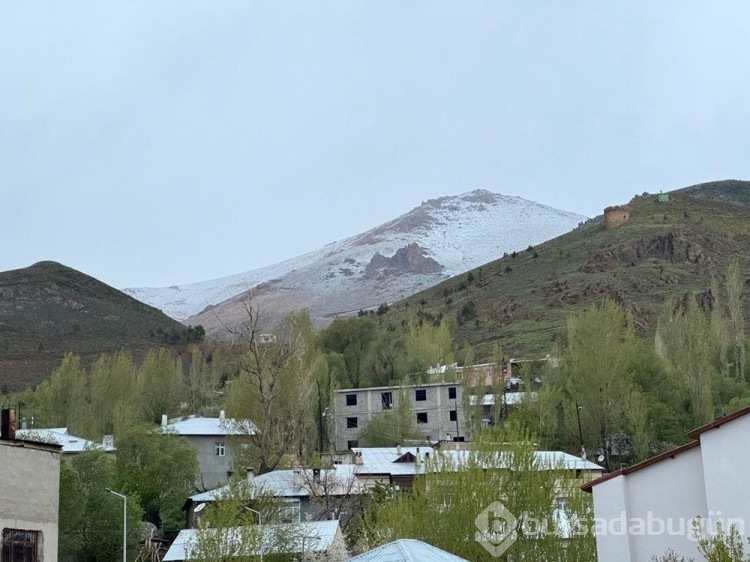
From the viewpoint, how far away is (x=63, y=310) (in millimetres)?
140375

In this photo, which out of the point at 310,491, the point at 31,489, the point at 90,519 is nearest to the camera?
the point at 31,489

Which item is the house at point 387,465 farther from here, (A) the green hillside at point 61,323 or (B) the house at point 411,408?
(A) the green hillside at point 61,323

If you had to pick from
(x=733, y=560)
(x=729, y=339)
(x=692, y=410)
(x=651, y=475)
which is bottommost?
(x=733, y=560)

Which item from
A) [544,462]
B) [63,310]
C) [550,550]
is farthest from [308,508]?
[63,310]

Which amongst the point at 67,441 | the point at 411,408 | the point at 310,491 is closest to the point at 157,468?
the point at 67,441

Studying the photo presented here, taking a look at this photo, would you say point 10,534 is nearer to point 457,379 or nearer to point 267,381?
point 267,381

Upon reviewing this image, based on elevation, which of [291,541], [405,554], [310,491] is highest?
[310,491]

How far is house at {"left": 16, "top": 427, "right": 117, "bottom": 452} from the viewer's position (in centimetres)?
5919

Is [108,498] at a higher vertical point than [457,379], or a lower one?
lower

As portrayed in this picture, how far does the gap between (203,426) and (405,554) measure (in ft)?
177

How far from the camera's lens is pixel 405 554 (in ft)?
64.6

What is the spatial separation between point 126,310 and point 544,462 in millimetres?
108382

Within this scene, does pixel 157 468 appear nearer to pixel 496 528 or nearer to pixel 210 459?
pixel 210 459

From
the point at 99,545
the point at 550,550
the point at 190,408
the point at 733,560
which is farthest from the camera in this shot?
the point at 190,408
